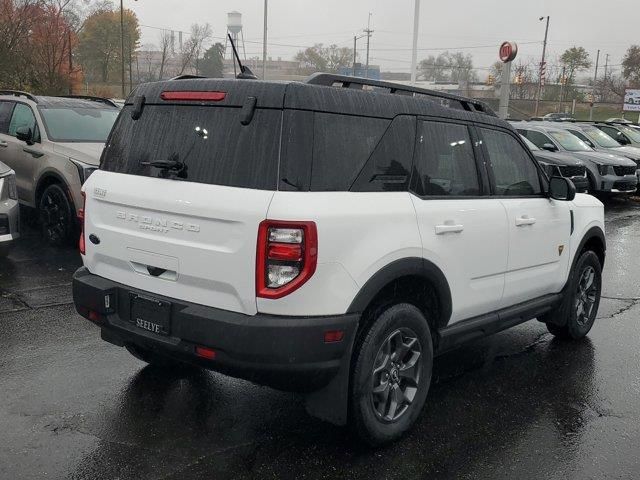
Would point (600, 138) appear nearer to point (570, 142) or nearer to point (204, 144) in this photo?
point (570, 142)

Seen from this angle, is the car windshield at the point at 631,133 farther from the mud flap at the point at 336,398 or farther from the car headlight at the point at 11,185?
the mud flap at the point at 336,398

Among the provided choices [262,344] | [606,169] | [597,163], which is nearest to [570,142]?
[597,163]

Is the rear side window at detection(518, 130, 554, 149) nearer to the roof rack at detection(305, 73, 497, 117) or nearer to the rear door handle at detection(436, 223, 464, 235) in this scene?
the roof rack at detection(305, 73, 497, 117)

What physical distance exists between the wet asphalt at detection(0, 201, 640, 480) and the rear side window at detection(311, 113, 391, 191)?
4.74ft

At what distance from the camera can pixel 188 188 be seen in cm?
306

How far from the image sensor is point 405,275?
3.24 metres

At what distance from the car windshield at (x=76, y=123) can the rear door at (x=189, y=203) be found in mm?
5423

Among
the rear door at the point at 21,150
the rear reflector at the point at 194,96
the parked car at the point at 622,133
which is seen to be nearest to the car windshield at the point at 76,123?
the rear door at the point at 21,150

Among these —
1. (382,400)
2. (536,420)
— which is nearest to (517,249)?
(536,420)

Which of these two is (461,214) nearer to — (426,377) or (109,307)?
(426,377)

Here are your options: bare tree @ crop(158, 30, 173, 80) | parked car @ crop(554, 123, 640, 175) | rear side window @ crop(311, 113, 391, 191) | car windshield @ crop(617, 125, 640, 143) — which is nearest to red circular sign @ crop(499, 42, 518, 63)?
parked car @ crop(554, 123, 640, 175)

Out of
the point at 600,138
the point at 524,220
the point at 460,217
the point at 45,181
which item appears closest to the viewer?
the point at 460,217

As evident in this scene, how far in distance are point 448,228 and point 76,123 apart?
6.90 metres

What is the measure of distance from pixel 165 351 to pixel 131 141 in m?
1.21
